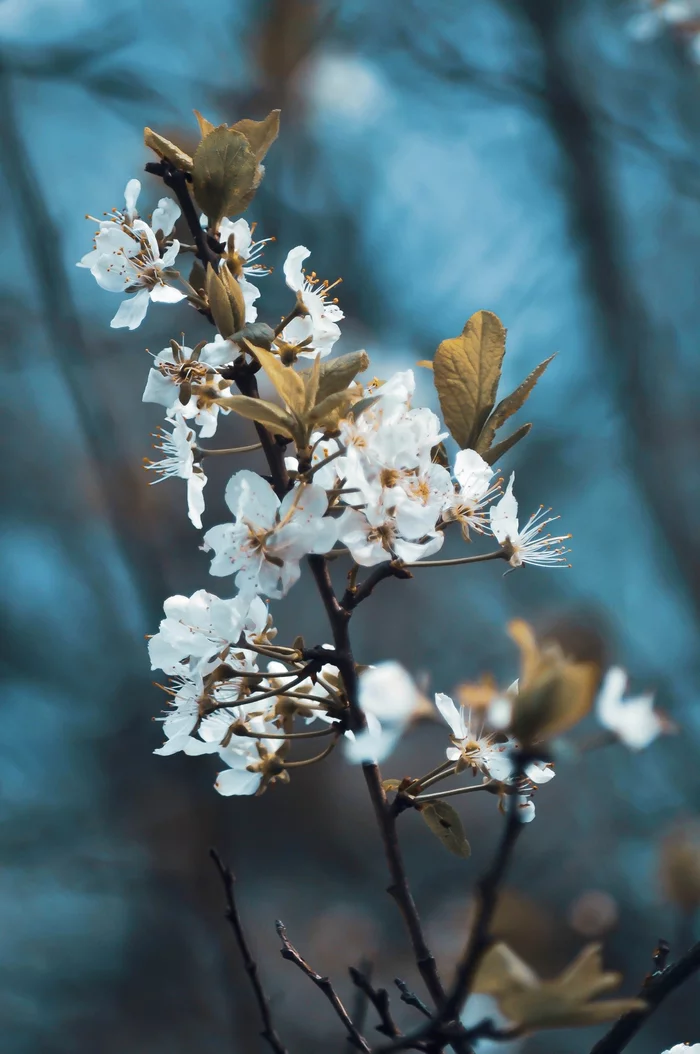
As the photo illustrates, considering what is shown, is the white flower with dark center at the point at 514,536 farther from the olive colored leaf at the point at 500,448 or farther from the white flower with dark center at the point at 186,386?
the white flower with dark center at the point at 186,386

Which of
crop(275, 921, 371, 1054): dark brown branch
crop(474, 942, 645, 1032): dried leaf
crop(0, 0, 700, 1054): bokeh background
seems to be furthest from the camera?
crop(0, 0, 700, 1054): bokeh background

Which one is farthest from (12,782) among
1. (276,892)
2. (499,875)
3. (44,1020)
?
(499,875)

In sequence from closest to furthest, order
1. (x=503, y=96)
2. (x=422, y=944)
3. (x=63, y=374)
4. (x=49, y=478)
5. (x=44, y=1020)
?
(x=422, y=944), (x=44, y=1020), (x=63, y=374), (x=503, y=96), (x=49, y=478)

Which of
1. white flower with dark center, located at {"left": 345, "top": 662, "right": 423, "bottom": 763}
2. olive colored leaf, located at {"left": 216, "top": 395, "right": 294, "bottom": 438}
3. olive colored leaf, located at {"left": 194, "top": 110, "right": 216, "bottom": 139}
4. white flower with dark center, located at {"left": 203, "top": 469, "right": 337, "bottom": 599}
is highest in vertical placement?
olive colored leaf, located at {"left": 194, "top": 110, "right": 216, "bottom": 139}

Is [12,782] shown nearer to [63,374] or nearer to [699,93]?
[63,374]

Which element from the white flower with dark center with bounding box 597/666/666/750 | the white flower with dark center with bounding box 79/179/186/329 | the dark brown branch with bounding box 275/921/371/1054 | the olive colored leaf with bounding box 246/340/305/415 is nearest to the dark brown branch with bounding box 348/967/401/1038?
the dark brown branch with bounding box 275/921/371/1054

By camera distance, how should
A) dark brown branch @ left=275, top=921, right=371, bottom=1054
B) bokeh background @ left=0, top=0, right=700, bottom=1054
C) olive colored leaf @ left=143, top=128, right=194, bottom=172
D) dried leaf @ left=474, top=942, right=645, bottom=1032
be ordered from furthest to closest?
bokeh background @ left=0, top=0, right=700, bottom=1054, olive colored leaf @ left=143, top=128, right=194, bottom=172, dark brown branch @ left=275, top=921, right=371, bottom=1054, dried leaf @ left=474, top=942, right=645, bottom=1032

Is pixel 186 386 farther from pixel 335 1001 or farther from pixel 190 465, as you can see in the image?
pixel 335 1001

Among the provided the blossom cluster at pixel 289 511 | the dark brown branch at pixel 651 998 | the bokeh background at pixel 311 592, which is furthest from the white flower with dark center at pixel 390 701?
the bokeh background at pixel 311 592

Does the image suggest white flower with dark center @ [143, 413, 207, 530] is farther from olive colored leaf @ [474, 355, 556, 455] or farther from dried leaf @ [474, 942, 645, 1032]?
dried leaf @ [474, 942, 645, 1032]
